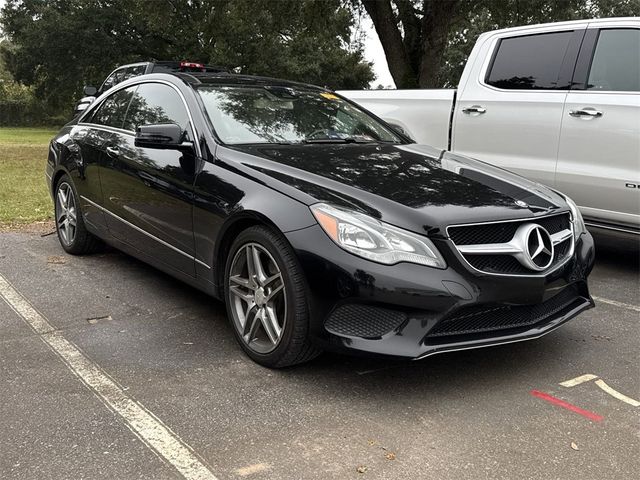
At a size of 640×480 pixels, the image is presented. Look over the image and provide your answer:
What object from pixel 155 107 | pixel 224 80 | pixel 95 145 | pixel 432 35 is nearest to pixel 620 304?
pixel 224 80

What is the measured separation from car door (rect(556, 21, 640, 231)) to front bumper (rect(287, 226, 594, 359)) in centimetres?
239

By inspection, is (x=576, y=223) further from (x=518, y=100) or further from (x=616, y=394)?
(x=518, y=100)

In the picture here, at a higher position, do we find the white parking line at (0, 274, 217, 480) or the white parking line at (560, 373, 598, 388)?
the white parking line at (0, 274, 217, 480)

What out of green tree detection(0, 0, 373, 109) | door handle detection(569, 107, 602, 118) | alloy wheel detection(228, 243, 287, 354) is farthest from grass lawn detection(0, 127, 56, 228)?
green tree detection(0, 0, 373, 109)

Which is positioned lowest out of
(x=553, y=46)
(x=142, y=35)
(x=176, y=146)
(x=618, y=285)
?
(x=618, y=285)

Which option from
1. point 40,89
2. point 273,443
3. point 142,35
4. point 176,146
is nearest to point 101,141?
point 176,146

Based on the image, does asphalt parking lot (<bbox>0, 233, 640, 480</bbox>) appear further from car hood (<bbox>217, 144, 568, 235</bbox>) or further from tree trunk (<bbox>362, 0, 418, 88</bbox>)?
tree trunk (<bbox>362, 0, 418, 88</bbox>)

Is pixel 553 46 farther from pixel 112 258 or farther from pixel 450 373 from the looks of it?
pixel 112 258

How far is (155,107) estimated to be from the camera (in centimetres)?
449

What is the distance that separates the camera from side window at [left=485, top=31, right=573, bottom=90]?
5.49 metres

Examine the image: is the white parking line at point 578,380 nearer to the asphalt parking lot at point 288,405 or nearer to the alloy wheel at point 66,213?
the asphalt parking lot at point 288,405

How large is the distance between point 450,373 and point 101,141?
3192 mm

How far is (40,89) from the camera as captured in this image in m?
40.0

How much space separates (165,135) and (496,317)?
2211 millimetres
